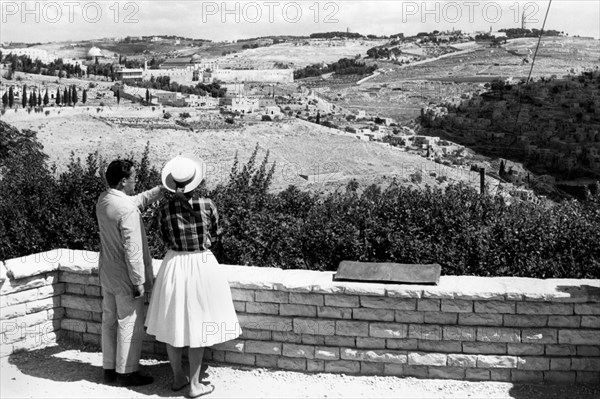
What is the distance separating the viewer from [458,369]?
4.54 metres

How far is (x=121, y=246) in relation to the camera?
177 inches

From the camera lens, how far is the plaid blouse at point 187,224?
14.4 ft

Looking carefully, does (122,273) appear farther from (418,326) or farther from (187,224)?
(418,326)

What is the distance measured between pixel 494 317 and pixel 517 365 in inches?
13.8

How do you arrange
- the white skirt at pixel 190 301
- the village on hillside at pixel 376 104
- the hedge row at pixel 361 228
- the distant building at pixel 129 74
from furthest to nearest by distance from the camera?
the distant building at pixel 129 74
the village on hillside at pixel 376 104
the hedge row at pixel 361 228
the white skirt at pixel 190 301

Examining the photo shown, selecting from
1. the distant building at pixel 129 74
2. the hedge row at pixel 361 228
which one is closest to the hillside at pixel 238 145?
the distant building at pixel 129 74

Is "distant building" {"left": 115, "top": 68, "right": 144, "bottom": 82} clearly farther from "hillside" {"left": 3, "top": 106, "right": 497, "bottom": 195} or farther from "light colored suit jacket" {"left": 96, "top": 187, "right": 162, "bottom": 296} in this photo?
"light colored suit jacket" {"left": 96, "top": 187, "right": 162, "bottom": 296}

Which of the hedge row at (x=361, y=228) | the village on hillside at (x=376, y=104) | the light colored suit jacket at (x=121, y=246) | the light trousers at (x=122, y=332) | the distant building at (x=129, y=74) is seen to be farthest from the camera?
the distant building at (x=129, y=74)

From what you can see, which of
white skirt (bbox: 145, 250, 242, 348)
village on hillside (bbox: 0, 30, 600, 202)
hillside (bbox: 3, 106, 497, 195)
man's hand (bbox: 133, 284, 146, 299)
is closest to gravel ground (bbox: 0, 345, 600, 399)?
white skirt (bbox: 145, 250, 242, 348)

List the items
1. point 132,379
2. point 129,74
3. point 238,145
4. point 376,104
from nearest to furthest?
point 132,379 < point 238,145 < point 376,104 < point 129,74

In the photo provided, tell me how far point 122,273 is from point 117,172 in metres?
0.63

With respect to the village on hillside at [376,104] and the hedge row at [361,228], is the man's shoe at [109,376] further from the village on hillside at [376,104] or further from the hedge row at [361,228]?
the village on hillside at [376,104]

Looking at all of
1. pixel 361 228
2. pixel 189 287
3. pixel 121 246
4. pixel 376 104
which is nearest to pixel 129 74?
pixel 376 104

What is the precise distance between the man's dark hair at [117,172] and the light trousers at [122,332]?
707 millimetres
